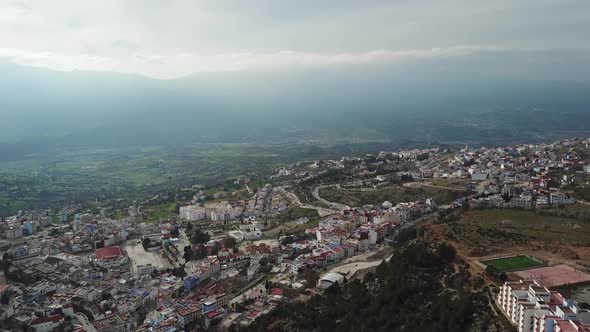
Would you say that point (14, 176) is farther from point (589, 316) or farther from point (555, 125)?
point (555, 125)

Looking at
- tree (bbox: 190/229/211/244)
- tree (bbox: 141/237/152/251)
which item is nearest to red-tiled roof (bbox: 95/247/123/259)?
tree (bbox: 141/237/152/251)

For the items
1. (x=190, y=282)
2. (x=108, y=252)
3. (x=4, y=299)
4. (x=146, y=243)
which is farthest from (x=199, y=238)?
(x=4, y=299)

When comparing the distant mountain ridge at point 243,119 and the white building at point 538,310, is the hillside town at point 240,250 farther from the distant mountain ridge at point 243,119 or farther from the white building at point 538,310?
the distant mountain ridge at point 243,119

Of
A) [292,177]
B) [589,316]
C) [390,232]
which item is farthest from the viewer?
[292,177]

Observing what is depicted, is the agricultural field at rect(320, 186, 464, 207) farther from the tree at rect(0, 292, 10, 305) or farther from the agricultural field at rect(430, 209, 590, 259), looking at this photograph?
the tree at rect(0, 292, 10, 305)

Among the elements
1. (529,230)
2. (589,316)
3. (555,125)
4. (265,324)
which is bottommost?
(555,125)

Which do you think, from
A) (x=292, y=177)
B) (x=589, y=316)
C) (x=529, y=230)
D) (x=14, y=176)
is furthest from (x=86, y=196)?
(x=589, y=316)

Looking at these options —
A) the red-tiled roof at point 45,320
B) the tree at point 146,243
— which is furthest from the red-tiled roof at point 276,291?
the tree at point 146,243
